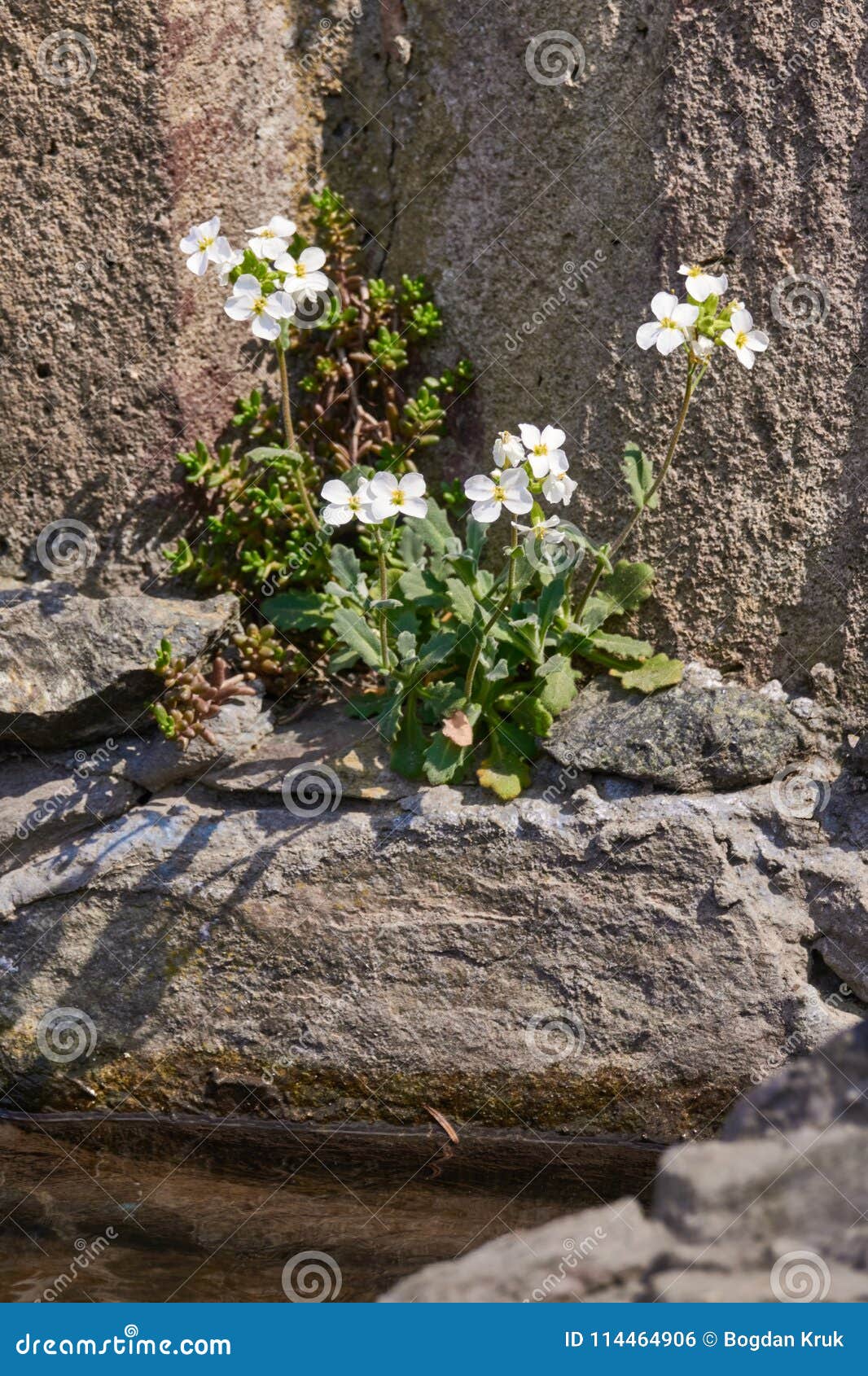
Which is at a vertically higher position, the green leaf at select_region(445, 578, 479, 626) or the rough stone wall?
the rough stone wall

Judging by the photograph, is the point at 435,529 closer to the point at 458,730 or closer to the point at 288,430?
the point at 288,430

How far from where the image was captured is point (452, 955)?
13.5 feet

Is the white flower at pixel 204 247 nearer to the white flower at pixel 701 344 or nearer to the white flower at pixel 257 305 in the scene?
the white flower at pixel 257 305

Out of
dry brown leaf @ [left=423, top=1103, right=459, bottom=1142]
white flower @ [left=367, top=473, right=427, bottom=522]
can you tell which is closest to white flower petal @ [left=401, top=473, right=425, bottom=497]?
white flower @ [left=367, top=473, right=427, bottom=522]

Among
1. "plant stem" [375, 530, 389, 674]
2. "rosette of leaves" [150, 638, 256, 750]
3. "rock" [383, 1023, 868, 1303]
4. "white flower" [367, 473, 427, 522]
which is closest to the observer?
"rock" [383, 1023, 868, 1303]

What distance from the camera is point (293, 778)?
4277mm

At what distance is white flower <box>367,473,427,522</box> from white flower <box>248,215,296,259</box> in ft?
2.52

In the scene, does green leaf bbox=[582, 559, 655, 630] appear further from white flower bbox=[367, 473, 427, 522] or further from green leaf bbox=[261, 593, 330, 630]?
green leaf bbox=[261, 593, 330, 630]

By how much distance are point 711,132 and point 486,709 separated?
2069 millimetres

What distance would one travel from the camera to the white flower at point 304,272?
3979 mm

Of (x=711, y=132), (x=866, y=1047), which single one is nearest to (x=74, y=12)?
(x=711, y=132)

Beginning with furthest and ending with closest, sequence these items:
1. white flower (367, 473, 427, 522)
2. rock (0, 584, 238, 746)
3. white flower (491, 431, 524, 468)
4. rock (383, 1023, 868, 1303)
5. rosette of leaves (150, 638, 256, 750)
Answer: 1. rock (0, 584, 238, 746)
2. rosette of leaves (150, 638, 256, 750)
3. white flower (367, 473, 427, 522)
4. white flower (491, 431, 524, 468)
5. rock (383, 1023, 868, 1303)

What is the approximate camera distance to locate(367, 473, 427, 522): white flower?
12.8ft

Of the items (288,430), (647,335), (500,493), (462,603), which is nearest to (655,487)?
(647,335)
